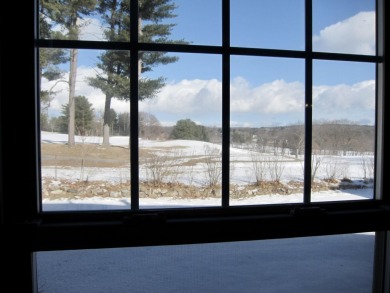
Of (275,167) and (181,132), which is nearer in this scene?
(181,132)

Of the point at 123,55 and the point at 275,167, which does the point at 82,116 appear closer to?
the point at 123,55

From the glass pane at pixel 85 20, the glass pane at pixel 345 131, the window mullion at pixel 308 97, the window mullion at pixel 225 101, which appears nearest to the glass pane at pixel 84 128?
the glass pane at pixel 85 20

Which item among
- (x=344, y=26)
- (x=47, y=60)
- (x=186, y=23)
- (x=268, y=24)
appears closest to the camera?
(x=47, y=60)

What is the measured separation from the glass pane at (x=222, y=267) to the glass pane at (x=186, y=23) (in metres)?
1.42

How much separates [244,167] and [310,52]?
0.97m

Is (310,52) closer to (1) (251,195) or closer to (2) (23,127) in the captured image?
(1) (251,195)

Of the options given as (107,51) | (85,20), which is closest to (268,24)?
(107,51)

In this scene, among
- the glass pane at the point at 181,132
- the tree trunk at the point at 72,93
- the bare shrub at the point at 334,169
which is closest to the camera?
the tree trunk at the point at 72,93

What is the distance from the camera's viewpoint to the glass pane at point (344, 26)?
2.16 meters

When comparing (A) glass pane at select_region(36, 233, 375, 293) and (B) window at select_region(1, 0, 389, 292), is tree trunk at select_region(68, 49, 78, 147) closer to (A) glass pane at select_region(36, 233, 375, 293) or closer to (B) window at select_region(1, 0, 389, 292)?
(B) window at select_region(1, 0, 389, 292)

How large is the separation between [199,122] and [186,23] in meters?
0.69

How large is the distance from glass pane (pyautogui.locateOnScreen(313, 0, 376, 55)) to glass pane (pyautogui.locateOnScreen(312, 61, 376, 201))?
0.42 ft

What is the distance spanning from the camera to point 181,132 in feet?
6.66

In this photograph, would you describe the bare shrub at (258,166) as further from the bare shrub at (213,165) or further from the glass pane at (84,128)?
the glass pane at (84,128)
